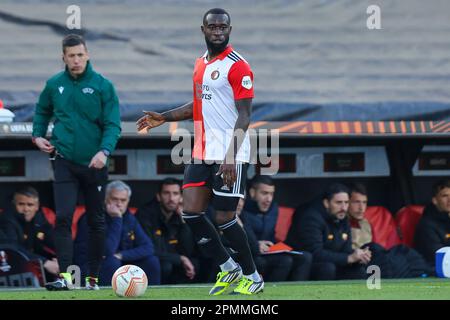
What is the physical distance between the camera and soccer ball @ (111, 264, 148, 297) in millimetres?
7945

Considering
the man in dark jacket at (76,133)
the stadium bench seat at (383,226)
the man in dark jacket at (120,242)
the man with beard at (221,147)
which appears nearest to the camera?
the man with beard at (221,147)

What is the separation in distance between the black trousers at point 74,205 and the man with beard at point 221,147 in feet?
3.01

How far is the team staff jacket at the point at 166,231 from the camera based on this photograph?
11.2m

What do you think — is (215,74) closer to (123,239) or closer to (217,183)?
(217,183)

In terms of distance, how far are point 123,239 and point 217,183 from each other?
294cm

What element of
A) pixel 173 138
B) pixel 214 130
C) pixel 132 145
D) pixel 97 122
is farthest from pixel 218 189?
pixel 132 145

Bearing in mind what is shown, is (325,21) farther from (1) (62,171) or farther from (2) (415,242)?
(1) (62,171)

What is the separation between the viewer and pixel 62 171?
870 centimetres

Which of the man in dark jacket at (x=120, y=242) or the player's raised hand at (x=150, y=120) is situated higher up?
the player's raised hand at (x=150, y=120)

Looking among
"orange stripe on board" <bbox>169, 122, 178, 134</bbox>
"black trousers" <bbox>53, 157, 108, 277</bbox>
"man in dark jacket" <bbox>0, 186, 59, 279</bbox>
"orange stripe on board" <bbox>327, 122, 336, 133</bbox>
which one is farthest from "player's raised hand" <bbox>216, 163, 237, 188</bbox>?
"man in dark jacket" <bbox>0, 186, 59, 279</bbox>

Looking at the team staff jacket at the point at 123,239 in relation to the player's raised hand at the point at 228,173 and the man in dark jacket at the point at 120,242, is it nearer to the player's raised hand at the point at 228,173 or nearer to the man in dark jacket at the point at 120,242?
the man in dark jacket at the point at 120,242

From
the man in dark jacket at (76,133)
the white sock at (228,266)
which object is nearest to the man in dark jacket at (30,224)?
the man in dark jacket at (76,133)

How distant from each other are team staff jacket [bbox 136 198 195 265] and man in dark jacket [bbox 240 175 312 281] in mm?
550

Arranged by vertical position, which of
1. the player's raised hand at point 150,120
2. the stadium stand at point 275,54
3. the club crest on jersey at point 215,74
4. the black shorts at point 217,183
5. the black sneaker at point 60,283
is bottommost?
the black sneaker at point 60,283
